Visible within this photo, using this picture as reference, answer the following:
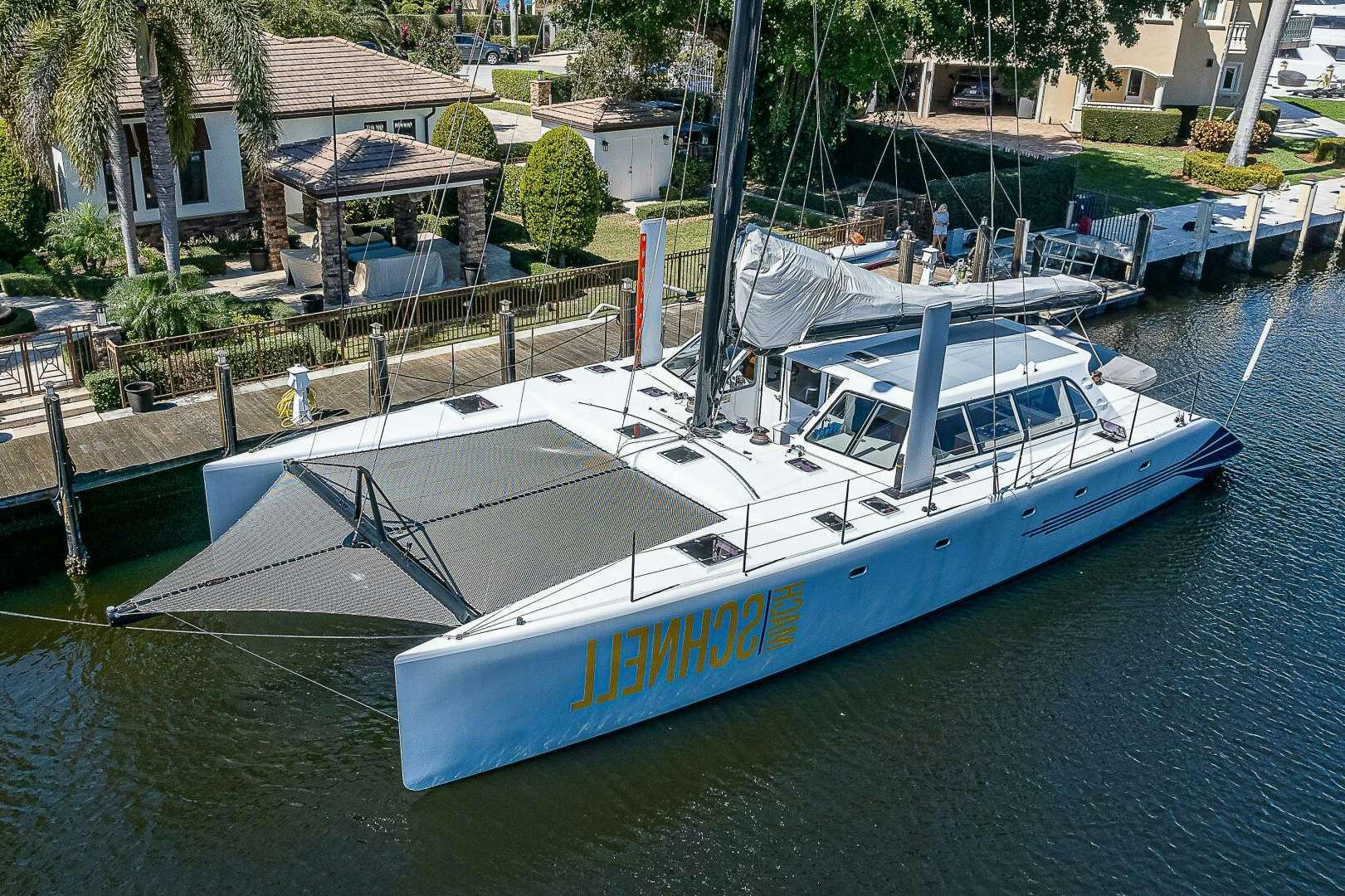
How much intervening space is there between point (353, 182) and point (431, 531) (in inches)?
488

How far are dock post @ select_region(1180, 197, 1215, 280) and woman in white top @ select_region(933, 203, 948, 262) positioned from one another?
6564mm

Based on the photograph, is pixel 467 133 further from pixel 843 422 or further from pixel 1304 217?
pixel 1304 217

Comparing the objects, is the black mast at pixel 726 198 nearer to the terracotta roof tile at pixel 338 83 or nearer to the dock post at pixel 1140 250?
the terracotta roof tile at pixel 338 83

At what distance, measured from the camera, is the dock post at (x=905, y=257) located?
2539 centimetres

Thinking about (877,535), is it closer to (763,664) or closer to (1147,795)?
(763,664)

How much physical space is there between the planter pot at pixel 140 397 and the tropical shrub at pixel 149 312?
1312mm

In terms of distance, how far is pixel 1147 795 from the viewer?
12.4 m

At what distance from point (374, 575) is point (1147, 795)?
8241 mm

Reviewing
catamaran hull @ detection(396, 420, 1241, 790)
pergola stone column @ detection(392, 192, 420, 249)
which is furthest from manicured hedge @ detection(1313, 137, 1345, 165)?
pergola stone column @ detection(392, 192, 420, 249)

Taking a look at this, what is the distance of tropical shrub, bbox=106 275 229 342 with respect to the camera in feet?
62.2

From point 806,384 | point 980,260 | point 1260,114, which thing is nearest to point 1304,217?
point 980,260

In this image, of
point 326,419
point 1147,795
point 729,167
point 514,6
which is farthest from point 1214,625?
point 514,6

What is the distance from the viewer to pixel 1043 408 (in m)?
16.4

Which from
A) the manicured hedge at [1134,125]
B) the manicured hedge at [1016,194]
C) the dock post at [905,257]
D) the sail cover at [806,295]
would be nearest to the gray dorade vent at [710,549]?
the sail cover at [806,295]
